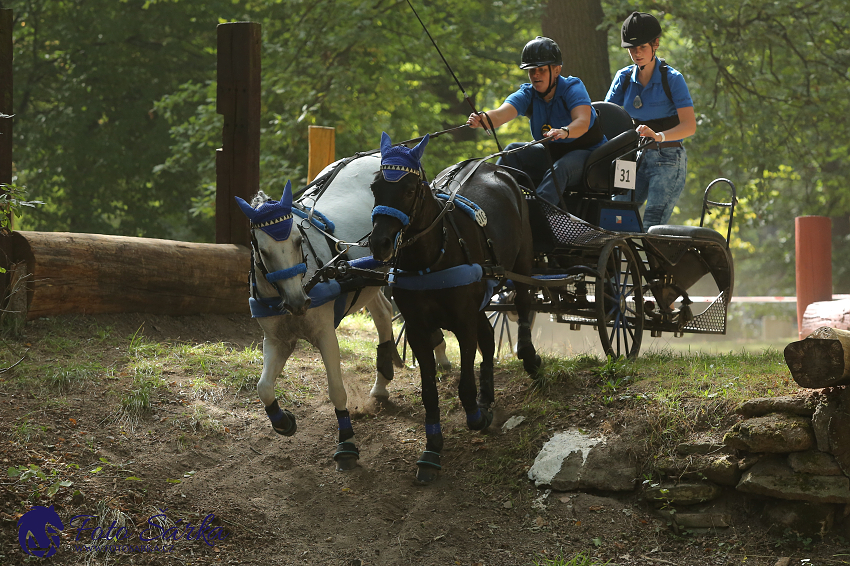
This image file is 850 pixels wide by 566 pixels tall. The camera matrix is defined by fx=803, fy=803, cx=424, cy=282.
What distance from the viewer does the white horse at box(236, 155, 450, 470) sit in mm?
4383

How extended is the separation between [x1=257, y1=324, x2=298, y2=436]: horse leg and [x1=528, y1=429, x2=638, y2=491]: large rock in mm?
1518

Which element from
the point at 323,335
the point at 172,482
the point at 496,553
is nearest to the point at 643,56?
the point at 323,335

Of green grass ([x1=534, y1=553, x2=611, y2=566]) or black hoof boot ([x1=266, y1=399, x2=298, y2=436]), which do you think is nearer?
green grass ([x1=534, y1=553, x2=611, y2=566])

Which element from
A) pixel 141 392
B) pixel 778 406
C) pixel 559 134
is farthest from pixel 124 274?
pixel 778 406

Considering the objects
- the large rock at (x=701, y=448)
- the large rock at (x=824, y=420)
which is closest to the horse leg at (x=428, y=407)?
→ the large rock at (x=701, y=448)

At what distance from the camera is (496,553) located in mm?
4215

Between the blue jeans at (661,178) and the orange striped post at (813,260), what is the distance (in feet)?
9.77

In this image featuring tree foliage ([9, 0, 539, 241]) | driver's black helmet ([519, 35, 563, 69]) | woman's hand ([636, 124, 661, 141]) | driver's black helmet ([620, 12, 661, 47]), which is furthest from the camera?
tree foliage ([9, 0, 539, 241])

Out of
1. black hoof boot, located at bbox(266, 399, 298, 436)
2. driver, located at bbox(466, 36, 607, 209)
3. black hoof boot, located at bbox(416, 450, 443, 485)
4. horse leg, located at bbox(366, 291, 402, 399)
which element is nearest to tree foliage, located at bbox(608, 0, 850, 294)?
driver, located at bbox(466, 36, 607, 209)

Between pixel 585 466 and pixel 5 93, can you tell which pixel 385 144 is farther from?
pixel 5 93

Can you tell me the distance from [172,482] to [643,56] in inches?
187

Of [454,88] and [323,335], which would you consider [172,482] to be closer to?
[323,335]

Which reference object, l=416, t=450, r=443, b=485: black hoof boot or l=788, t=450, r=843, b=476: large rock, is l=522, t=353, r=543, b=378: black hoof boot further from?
l=788, t=450, r=843, b=476: large rock

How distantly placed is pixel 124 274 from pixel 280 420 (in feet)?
8.67
